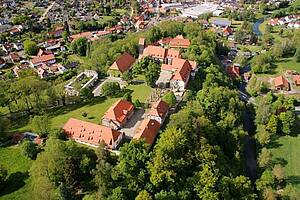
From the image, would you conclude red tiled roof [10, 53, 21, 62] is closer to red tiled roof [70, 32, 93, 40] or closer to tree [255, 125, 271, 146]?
red tiled roof [70, 32, 93, 40]

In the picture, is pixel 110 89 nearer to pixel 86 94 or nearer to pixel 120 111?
pixel 86 94

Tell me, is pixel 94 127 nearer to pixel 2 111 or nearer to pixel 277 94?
pixel 2 111

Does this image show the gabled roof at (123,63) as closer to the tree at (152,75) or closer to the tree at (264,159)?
the tree at (152,75)

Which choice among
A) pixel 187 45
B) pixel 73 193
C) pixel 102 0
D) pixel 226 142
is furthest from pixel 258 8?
pixel 73 193

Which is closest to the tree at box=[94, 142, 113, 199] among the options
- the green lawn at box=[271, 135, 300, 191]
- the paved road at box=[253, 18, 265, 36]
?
the green lawn at box=[271, 135, 300, 191]

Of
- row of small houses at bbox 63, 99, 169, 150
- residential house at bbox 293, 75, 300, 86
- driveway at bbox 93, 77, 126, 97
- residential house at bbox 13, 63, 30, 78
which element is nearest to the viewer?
row of small houses at bbox 63, 99, 169, 150

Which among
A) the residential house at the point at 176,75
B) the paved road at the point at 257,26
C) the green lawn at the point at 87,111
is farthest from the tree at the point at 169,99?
the paved road at the point at 257,26
